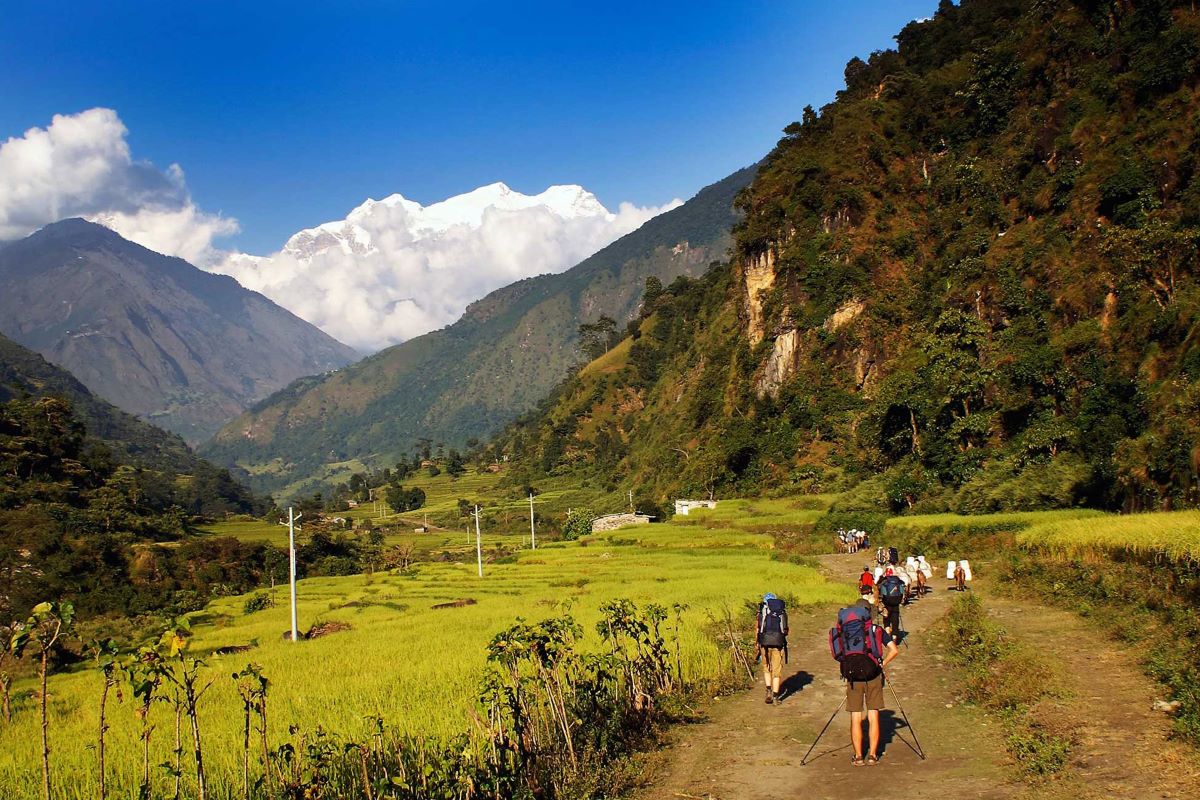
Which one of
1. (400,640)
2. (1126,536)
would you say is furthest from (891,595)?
(400,640)

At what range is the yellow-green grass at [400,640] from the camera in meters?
13.0

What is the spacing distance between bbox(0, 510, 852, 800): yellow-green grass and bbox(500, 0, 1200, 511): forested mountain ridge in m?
16.2

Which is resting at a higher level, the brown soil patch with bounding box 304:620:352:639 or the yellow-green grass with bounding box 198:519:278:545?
the brown soil patch with bounding box 304:620:352:639

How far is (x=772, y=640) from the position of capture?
47.6 ft

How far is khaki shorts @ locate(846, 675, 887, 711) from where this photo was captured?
1063 centimetres

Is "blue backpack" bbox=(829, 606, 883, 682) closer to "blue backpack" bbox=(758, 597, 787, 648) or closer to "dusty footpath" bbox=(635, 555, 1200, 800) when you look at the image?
"dusty footpath" bbox=(635, 555, 1200, 800)

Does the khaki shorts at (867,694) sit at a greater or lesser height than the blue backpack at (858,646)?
lesser

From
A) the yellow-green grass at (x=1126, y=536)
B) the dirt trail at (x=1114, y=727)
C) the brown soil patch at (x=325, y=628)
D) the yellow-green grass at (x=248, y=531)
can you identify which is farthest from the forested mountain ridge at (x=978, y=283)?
the yellow-green grass at (x=248, y=531)

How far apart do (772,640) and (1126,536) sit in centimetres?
1496

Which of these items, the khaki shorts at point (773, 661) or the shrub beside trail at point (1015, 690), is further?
the khaki shorts at point (773, 661)

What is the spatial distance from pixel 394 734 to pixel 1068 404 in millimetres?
47113

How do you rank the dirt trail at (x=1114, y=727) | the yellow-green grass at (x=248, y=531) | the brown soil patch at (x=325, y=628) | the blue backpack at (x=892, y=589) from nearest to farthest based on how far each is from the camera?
1. the dirt trail at (x=1114, y=727)
2. the blue backpack at (x=892, y=589)
3. the brown soil patch at (x=325, y=628)
4. the yellow-green grass at (x=248, y=531)

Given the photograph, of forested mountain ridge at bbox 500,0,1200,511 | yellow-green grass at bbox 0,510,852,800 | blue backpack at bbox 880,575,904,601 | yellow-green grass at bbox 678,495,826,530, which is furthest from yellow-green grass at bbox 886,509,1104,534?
blue backpack at bbox 880,575,904,601

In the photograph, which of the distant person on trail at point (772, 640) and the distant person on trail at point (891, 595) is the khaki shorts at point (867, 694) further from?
the distant person on trail at point (891, 595)
